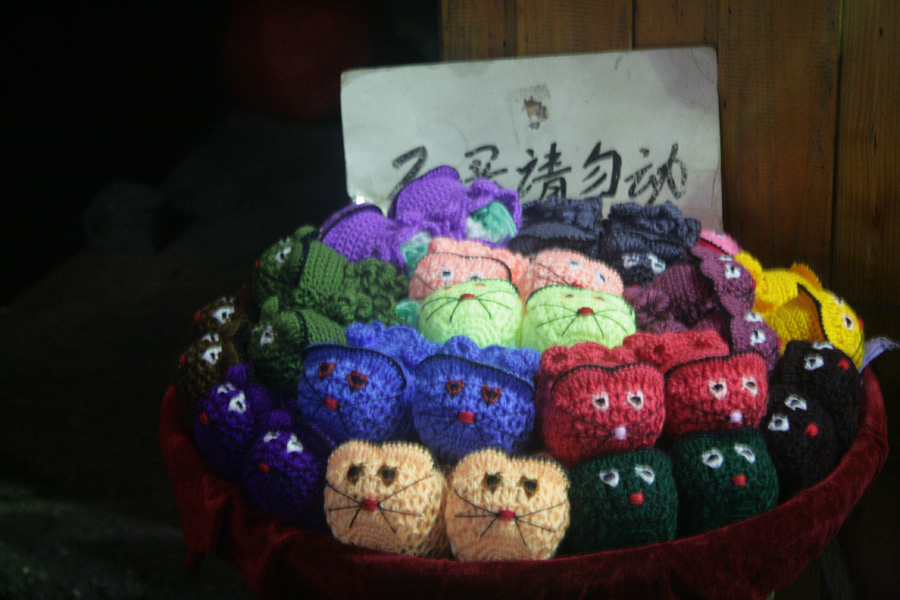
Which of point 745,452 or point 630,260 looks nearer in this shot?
point 745,452

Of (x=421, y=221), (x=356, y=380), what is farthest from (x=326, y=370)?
(x=421, y=221)

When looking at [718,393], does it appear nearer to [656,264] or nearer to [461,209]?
[656,264]

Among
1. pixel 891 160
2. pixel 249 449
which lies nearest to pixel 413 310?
pixel 249 449

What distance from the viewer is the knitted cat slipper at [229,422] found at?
2.24ft

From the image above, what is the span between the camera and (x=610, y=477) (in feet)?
1.97

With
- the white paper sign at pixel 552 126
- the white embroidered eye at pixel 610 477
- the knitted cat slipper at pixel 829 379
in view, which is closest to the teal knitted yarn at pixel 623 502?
the white embroidered eye at pixel 610 477

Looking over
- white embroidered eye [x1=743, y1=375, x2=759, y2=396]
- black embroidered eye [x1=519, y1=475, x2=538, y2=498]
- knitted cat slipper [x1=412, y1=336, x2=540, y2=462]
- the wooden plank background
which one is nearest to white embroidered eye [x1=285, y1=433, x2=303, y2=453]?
knitted cat slipper [x1=412, y1=336, x2=540, y2=462]

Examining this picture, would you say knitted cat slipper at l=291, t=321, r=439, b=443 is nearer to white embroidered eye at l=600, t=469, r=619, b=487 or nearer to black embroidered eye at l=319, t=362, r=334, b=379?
black embroidered eye at l=319, t=362, r=334, b=379

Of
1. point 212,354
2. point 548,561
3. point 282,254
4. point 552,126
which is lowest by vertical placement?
point 548,561

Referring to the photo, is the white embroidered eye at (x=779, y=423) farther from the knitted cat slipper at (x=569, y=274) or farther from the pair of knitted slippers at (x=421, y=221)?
the pair of knitted slippers at (x=421, y=221)

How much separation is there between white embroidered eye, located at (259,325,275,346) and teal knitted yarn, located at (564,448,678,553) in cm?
35

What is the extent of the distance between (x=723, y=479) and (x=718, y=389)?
0.27 feet

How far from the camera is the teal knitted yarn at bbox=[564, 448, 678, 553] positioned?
59 cm

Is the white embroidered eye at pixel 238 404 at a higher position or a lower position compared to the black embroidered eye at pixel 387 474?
higher
